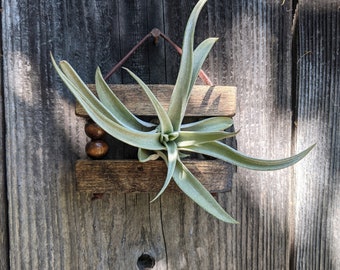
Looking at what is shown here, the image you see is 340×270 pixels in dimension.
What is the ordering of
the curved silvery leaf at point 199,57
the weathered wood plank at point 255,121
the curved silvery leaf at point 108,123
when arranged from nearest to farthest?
the curved silvery leaf at point 108,123
the curved silvery leaf at point 199,57
the weathered wood plank at point 255,121

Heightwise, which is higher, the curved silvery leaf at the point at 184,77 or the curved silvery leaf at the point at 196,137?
the curved silvery leaf at the point at 184,77

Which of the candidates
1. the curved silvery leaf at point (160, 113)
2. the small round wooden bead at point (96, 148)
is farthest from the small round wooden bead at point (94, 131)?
the curved silvery leaf at point (160, 113)

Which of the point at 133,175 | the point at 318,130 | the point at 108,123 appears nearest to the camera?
the point at 108,123

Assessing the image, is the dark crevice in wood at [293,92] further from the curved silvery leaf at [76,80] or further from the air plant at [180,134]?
the curved silvery leaf at [76,80]

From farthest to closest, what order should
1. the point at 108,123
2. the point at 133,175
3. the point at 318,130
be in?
the point at 318,130 < the point at 133,175 < the point at 108,123

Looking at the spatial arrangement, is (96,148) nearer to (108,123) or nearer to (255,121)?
(108,123)

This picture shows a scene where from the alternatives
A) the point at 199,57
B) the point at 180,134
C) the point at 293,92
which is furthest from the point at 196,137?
the point at 293,92
